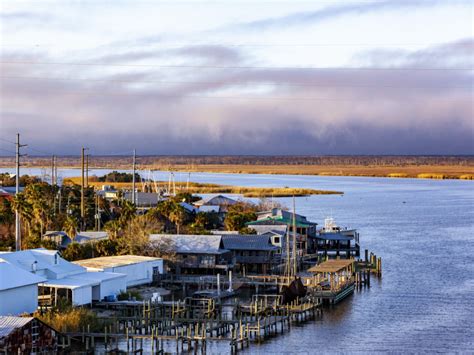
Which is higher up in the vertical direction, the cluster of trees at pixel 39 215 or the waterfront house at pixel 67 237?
the cluster of trees at pixel 39 215

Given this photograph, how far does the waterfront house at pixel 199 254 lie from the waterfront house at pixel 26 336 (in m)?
26.6

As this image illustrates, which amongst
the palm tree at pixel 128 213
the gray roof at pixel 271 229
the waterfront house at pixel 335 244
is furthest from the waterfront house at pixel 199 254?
→ the waterfront house at pixel 335 244

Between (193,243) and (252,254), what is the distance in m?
5.08

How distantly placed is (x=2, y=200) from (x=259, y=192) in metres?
90.1

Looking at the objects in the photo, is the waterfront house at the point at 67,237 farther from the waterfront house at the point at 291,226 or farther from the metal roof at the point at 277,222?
the metal roof at the point at 277,222

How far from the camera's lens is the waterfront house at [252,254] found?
69438mm

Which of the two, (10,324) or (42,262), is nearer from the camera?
(10,324)

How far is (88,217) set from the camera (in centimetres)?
8881

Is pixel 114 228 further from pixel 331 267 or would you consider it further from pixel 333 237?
pixel 333 237

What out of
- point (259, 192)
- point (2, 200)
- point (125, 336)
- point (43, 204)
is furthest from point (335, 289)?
point (259, 192)

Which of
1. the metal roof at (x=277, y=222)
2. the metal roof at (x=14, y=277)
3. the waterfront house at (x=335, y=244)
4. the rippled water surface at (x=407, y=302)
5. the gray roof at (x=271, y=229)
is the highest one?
the metal roof at (x=277, y=222)

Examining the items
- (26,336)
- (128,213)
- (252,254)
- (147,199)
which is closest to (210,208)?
(147,199)

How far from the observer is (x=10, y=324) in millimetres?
38531

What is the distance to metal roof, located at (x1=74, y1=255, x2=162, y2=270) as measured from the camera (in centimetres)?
5778
